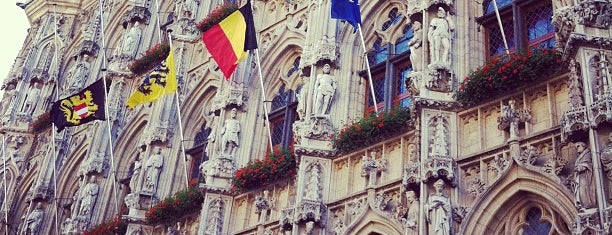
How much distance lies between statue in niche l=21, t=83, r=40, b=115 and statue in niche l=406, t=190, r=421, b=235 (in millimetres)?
21478

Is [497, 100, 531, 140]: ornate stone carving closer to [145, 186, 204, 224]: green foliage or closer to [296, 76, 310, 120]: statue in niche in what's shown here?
[296, 76, 310, 120]: statue in niche

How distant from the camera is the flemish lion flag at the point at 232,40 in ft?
57.7

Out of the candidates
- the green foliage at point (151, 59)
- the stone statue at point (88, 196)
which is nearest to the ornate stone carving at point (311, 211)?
the stone statue at point (88, 196)

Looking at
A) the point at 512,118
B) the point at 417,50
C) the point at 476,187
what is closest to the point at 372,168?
the point at 417,50

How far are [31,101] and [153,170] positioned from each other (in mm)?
12728

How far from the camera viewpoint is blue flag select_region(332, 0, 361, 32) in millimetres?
15250

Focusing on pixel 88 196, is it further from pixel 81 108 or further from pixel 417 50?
pixel 417 50

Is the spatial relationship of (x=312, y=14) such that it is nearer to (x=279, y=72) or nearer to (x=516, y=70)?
(x=279, y=72)

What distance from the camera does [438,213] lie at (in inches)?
448

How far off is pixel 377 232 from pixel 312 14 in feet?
19.7

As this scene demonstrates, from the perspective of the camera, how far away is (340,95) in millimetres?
15703

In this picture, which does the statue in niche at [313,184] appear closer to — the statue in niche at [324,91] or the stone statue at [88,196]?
the statue in niche at [324,91]

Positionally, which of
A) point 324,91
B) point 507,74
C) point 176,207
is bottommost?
point 176,207

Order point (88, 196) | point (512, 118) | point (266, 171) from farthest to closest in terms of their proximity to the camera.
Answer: point (88, 196)
point (266, 171)
point (512, 118)
